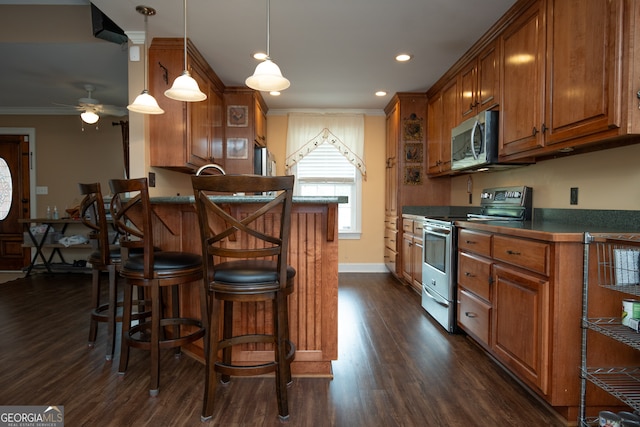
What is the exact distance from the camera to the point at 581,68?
1.87m

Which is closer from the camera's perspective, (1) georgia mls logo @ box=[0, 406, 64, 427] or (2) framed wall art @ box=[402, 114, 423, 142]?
(1) georgia mls logo @ box=[0, 406, 64, 427]

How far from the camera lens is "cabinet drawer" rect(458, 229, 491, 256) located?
2.24 metres

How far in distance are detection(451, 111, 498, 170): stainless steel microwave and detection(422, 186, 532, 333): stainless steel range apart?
0.36 m

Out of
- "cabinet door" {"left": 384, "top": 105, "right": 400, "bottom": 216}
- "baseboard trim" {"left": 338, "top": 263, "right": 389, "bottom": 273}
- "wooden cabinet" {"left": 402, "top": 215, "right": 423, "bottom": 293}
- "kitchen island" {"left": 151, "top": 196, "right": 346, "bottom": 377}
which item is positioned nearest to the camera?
"kitchen island" {"left": 151, "top": 196, "right": 346, "bottom": 377}

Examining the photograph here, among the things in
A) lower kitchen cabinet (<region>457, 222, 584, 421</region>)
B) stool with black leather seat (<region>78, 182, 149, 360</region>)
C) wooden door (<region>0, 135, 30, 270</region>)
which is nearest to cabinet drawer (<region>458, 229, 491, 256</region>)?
lower kitchen cabinet (<region>457, 222, 584, 421</region>)

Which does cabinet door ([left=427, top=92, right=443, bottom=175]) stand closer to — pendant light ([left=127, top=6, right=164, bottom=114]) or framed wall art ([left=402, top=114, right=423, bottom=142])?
framed wall art ([left=402, top=114, right=423, bottom=142])

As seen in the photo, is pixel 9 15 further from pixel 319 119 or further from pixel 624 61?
pixel 624 61

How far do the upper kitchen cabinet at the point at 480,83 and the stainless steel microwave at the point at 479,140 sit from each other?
0.11 metres

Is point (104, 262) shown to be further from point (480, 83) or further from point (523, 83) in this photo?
point (480, 83)

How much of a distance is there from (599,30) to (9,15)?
4493 millimetres

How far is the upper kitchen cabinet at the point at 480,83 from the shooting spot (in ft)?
9.24

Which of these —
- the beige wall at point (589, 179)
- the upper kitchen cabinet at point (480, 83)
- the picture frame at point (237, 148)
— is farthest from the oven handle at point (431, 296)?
the picture frame at point (237, 148)

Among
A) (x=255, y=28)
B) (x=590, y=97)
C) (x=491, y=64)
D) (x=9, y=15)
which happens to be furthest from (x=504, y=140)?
(x=9, y=15)

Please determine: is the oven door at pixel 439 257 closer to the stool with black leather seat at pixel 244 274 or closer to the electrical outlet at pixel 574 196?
the electrical outlet at pixel 574 196
